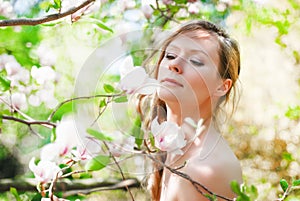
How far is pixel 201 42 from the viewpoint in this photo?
0.98 metres

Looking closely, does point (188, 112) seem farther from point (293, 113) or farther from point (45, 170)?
point (293, 113)

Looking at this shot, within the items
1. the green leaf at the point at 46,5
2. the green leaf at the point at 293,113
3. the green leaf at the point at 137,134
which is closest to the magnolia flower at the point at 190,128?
the green leaf at the point at 137,134

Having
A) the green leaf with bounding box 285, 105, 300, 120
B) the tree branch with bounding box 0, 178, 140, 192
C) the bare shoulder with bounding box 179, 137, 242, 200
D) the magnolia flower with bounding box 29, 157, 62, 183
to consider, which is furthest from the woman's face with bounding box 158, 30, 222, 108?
the green leaf with bounding box 285, 105, 300, 120

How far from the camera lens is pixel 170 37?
97 cm

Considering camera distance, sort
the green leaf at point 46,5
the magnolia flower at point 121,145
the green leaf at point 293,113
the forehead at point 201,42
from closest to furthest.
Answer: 1. the magnolia flower at point 121,145
2. the green leaf at point 46,5
3. the forehead at point 201,42
4. the green leaf at point 293,113

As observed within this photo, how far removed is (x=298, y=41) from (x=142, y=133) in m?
1.87

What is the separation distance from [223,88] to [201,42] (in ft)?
0.31

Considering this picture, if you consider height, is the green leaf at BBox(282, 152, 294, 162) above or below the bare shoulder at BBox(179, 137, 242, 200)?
below

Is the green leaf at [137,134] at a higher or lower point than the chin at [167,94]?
higher

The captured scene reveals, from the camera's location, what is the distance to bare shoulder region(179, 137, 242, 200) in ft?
3.23

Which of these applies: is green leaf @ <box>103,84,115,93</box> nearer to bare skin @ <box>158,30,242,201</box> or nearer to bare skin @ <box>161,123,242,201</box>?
bare skin @ <box>158,30,242,201</box>

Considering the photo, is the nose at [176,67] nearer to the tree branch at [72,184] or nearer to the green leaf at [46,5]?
the green leaf at [46,5]

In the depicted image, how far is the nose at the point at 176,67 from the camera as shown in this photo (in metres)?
0.89

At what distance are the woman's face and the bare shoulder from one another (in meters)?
0.10
